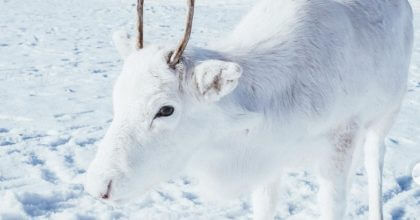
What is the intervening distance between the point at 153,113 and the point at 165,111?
60 mm

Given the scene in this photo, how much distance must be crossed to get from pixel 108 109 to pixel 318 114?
3.34 m

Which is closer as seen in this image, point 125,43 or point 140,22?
point 140,22

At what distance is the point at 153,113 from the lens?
1839 millimetres

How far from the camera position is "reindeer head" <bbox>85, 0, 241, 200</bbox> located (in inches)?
71.4

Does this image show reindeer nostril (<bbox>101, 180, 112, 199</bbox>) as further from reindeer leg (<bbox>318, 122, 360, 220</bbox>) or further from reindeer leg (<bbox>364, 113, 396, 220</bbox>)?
reindeer leg (<bbox>364, 113, 396, 220</bbox>)

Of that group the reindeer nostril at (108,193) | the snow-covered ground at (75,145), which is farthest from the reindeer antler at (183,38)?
the snow-covered ground at (75,145)

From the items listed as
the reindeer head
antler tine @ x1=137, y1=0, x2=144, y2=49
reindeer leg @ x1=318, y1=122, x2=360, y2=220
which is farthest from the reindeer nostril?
reindeer leg @ x1=318, y1=122, x2=360, y2=220

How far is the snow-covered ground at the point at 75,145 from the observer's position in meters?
3.19

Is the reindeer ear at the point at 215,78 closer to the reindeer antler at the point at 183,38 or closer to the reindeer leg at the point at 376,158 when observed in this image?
the reindeer antler at the point at 183,38

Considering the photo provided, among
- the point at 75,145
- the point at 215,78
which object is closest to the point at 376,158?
the point at 215,78

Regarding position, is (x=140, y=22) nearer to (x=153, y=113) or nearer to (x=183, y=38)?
(x=183, y=38)

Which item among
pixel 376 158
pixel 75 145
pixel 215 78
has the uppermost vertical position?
pixel 215 78

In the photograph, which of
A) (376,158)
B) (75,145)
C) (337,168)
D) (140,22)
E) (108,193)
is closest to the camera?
(108,193)

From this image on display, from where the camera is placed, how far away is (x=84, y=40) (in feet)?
30.6
